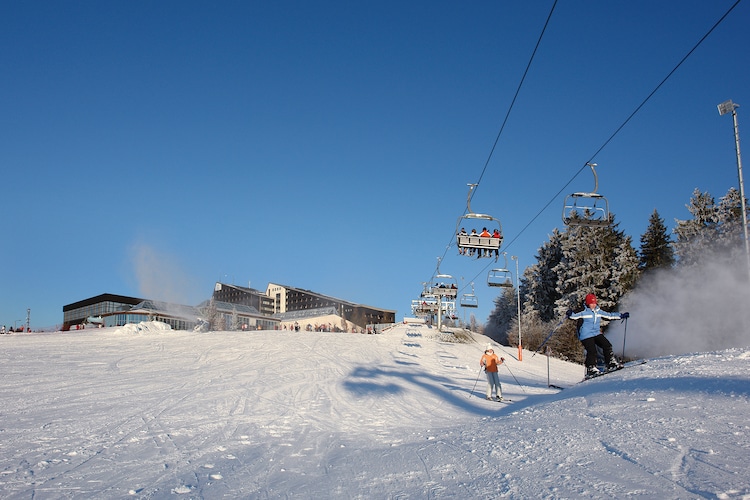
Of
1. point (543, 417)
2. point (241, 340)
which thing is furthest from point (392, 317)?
point (543, 417)

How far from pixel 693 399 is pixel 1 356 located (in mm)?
22960

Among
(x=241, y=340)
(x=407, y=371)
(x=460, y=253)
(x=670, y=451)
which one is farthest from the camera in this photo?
(x=241, y=340)

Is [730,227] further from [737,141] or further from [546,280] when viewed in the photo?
[737,141]

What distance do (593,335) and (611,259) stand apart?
1777 inches

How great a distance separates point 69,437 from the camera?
27.1ft

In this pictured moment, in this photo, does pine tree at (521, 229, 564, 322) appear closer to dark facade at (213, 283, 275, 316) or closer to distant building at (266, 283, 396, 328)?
distant building at (266, 283, 396, 328)

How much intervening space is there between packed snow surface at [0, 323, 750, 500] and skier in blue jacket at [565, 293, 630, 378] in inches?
46.6

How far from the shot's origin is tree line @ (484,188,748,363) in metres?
42.3

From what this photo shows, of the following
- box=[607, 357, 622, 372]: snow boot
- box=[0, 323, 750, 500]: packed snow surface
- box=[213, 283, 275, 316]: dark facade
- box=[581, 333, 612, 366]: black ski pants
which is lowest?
box=[0, 323, 750, 500]: packed snow surface

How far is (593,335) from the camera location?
1224 cm

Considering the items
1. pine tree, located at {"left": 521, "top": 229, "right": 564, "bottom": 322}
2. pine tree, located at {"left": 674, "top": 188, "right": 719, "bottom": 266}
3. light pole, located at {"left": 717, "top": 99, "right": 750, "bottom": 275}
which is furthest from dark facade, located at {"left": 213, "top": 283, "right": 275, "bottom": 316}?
light pole, located at {"left": 717, "top": 99, "right": 750, "bottom": 275}

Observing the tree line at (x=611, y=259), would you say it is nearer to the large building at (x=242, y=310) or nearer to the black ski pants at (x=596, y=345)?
the black ski pants at (x=596, y=345)

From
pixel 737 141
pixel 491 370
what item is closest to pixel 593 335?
pixel 491 370

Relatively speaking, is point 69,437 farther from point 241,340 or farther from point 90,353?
point 241,340
